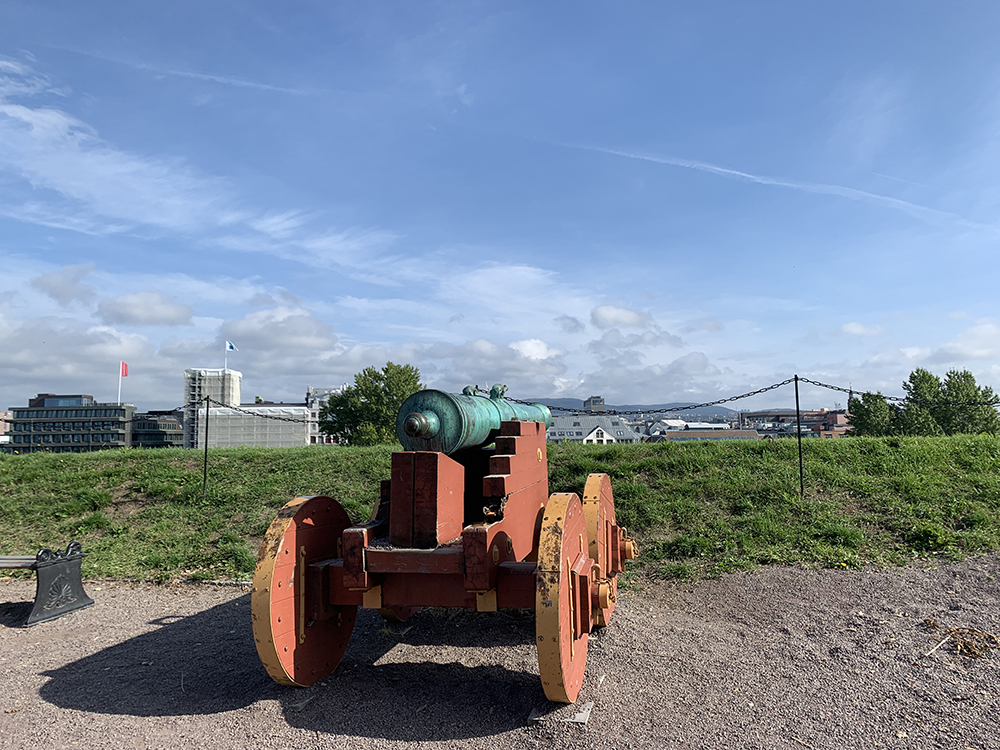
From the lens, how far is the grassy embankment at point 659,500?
24.4ft

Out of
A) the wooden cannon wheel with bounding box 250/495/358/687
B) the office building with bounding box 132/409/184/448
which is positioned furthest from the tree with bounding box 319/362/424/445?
the office building with bounding box 132/409/184/448

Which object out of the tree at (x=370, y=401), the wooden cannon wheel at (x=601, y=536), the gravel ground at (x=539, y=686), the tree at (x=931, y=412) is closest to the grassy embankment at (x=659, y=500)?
the gravel ground at (x=539, y=686)

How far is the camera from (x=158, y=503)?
398 inches

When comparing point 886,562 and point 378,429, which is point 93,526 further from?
point 378,429

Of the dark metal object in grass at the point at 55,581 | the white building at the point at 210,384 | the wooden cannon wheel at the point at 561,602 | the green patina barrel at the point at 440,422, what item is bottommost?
the dark metal object in grass at the point at 55,581

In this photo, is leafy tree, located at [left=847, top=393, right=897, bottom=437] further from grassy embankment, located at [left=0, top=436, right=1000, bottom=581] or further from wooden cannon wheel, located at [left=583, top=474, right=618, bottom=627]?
wooden cannon wheel, located at [left=583, top=474, right=618, bottom=627]

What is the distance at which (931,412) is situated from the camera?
38.7m

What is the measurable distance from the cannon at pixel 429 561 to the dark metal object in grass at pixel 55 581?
3.74 metres

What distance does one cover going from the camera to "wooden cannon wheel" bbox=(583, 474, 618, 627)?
171 inches

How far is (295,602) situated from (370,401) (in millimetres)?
35146

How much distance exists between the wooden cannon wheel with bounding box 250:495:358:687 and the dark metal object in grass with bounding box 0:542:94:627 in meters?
3.73

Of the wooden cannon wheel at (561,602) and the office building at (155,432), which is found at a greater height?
the office building at (155,432)

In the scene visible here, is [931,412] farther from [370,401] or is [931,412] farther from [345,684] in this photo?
[345,684]

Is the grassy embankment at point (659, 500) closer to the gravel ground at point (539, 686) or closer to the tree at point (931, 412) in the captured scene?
the gravel ground at point (539, 686)
